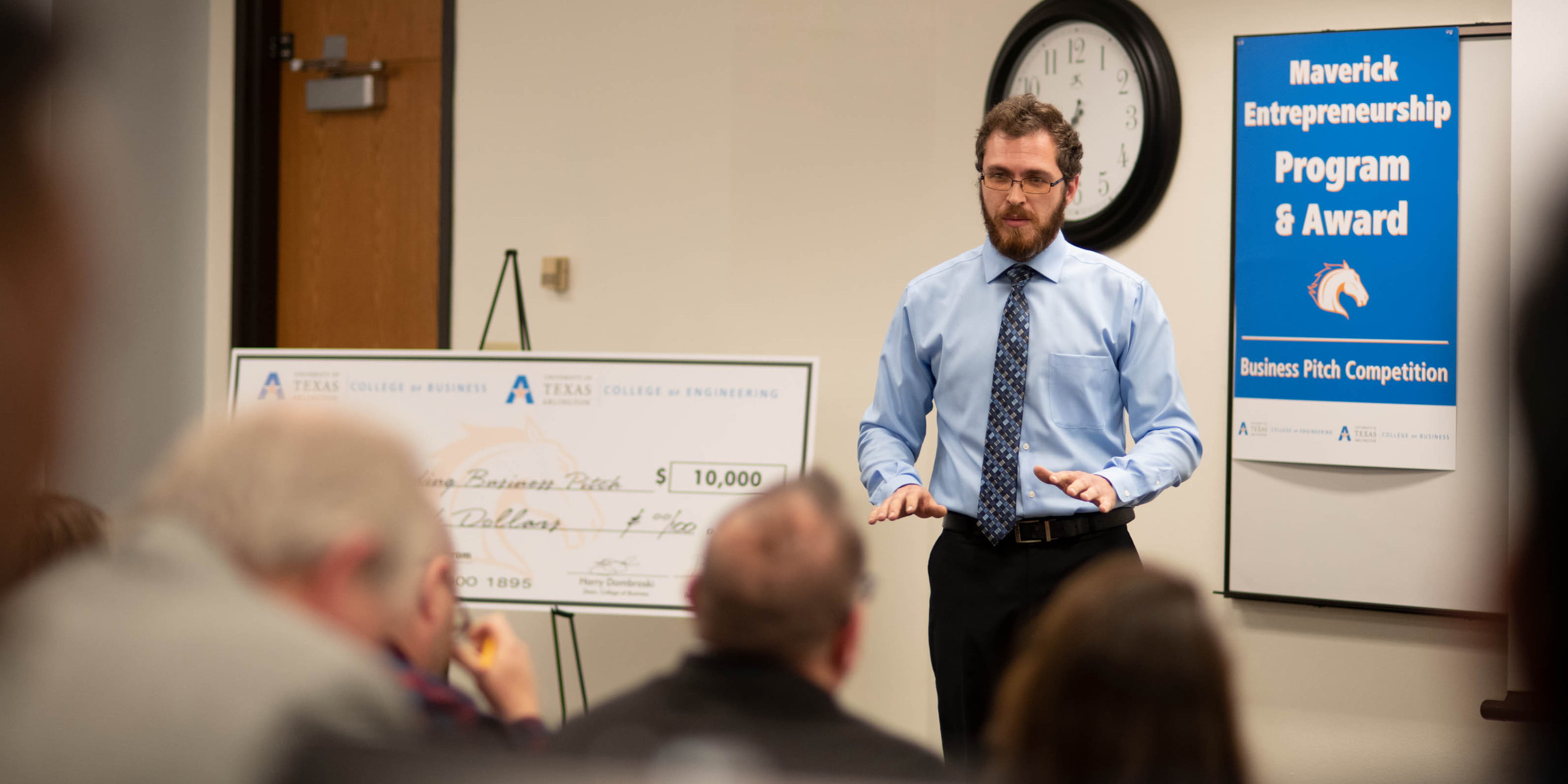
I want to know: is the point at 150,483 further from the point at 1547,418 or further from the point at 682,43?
the point at 682,43

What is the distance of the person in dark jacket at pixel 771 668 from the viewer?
1.31 feet

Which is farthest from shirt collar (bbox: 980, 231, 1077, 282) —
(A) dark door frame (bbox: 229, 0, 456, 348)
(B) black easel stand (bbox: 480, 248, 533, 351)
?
(A) dark door frame (bbox: 229, 0, 456, 348)

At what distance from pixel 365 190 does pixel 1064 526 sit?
8.57 feet

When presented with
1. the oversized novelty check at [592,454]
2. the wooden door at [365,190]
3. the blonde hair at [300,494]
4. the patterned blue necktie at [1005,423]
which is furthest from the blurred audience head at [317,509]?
the wooden door at [365,190]

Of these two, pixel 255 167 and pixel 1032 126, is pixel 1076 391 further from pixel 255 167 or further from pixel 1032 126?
pixel 255 167

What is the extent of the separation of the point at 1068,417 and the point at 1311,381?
3.04 feet

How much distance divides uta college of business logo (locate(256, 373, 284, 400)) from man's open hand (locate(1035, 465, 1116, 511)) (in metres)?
2.23

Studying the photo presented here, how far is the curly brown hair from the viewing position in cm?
193

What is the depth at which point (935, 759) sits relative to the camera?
16.2 inches

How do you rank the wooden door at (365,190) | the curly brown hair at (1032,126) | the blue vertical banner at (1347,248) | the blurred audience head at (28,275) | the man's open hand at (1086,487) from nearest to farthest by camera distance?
1. the blurred audience head at (28,275)
2. the man's open hand at (1086,487)
3. the curly brown hair at (1032,126)
4. the blue vertical banner at (1347,248)
5. the wooden door at (365,190)

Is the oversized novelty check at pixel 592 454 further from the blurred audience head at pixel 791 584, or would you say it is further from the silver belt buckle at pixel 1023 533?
the blurred audience head at pixel 791 584

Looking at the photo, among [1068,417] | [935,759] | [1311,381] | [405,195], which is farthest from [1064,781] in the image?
[405,195]

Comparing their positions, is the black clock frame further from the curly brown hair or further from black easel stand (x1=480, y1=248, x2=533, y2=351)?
black easel stand (x1=480, y1=248, x2=533, y2=351)

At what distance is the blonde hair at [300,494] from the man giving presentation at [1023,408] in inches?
59.3
